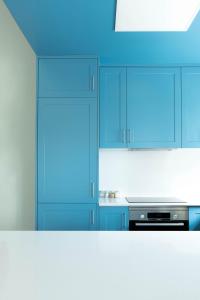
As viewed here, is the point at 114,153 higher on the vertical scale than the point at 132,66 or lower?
lower

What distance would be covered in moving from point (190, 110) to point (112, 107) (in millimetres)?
903

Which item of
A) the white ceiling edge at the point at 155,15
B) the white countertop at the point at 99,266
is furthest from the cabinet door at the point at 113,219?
the white ceiling edge at the point at 155,15

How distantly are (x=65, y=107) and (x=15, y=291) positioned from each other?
7.56ft

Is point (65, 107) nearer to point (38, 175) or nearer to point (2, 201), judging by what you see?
point (38, 175)

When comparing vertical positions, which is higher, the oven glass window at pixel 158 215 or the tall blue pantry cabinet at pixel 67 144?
the tall blue pantry cabinet at pixel 67 144

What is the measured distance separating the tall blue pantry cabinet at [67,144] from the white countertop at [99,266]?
1.45m

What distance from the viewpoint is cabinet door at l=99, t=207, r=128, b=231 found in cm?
288

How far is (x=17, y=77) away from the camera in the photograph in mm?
2395

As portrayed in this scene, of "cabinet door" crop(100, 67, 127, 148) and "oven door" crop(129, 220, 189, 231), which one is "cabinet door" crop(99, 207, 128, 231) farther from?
"cabinet door" crop(100, 67, 127, 148)

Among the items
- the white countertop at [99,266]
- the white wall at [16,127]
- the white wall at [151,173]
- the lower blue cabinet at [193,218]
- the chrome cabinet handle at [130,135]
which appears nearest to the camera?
the white countertop at [99,266]

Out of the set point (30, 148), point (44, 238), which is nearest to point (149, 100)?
point (30, 148)

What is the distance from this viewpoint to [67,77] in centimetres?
295

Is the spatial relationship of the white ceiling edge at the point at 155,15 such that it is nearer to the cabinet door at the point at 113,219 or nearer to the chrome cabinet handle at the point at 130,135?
the chrome cabinet handle at the point at 130,135

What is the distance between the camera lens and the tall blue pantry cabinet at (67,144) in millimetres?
2887
